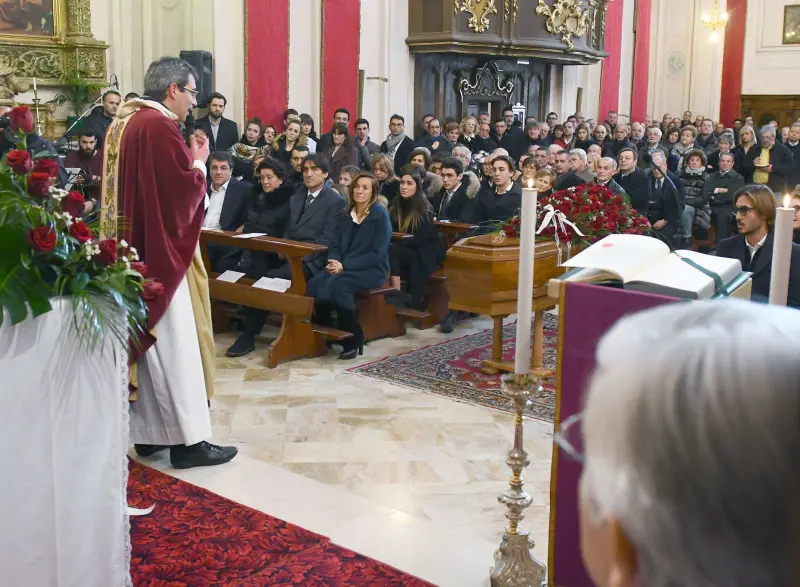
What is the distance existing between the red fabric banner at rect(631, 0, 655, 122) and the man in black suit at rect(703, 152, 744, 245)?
10433 millimetres

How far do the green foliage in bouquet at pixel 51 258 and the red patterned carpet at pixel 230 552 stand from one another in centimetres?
88

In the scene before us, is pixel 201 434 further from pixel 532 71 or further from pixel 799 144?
pixel 532 71

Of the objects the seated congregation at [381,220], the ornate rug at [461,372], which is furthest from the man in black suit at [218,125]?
the ornate rug at [461,372]

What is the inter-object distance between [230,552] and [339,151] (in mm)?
7847

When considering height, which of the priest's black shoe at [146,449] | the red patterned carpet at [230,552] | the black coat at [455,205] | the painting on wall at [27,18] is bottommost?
the red patterned carpet at [230,552]

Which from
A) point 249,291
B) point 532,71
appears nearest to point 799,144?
point 532,71

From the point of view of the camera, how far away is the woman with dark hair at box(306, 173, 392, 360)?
20.7ft

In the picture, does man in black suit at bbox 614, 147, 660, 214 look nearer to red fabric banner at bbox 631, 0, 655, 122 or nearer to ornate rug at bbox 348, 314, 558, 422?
ornate rug at bbox 348, 314, 558, 422

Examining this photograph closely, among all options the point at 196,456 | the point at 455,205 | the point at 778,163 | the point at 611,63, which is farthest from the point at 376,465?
the point at 611,63

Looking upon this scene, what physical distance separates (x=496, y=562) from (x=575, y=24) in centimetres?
1404

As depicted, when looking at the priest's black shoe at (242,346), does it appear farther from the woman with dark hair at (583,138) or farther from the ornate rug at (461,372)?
the woman with dark hair at (583,138)

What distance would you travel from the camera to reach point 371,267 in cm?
649

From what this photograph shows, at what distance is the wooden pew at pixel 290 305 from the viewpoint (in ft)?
19.7

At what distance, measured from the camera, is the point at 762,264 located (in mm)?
4590
